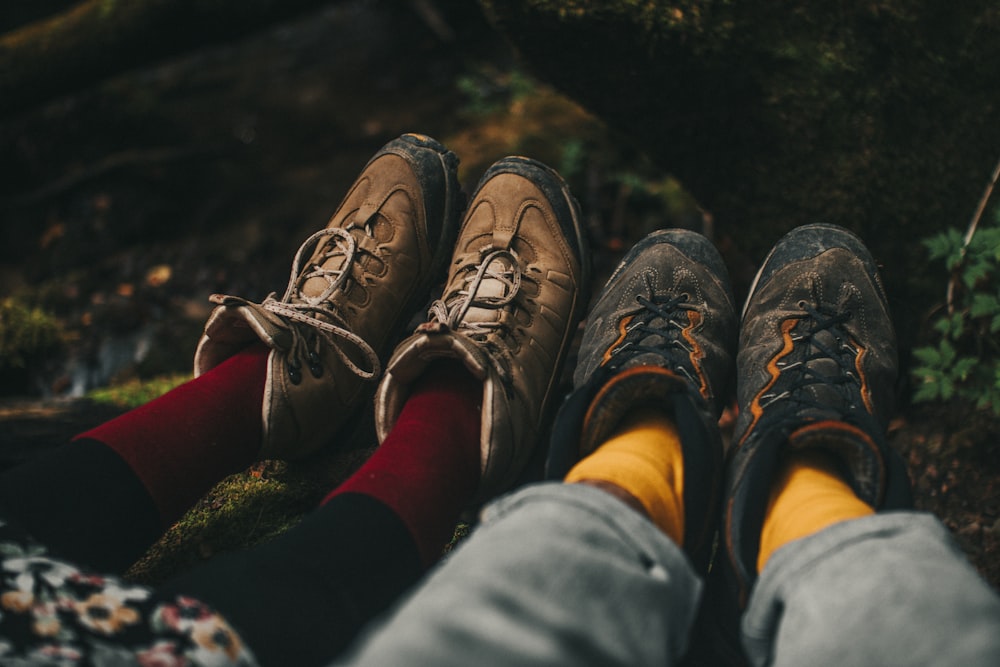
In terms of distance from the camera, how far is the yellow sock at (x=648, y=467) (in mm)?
1442

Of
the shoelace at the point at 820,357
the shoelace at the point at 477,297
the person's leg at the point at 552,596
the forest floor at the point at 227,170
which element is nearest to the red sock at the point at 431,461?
the shoelace at the point at 477,297

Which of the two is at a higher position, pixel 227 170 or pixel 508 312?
pixel 227 170

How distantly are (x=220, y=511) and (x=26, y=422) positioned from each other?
43.7 inches

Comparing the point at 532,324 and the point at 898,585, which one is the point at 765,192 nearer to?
the point at 532,324

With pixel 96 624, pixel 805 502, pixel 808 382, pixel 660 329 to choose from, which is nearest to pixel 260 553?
pixel 96 624

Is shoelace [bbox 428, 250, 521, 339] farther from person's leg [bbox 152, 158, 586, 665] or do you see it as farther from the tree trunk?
the tree trunk

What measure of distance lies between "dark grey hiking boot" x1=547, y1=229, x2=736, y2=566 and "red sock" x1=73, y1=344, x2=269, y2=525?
0.93m

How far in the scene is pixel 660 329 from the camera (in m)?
Answer: 2.22

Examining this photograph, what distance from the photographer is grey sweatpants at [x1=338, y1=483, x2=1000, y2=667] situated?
0.95m

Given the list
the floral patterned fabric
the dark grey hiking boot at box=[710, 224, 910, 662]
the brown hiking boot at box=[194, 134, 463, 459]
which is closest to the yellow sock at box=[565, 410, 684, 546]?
the dark grey hiking boot at box=[710, 224, 910, 662]

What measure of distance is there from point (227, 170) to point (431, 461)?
4459mm

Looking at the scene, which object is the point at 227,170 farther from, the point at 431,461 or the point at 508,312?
the point at 431,461

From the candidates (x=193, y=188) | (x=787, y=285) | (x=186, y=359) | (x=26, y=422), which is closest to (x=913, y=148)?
(x=787, y=285)

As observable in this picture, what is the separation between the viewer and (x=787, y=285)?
232cm
